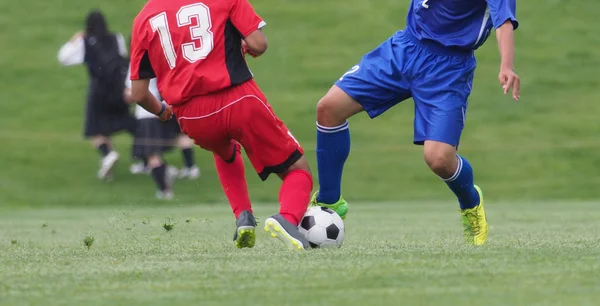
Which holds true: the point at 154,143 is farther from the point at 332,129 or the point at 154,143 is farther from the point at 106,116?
the point at 332,129

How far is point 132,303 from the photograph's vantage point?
176 inches

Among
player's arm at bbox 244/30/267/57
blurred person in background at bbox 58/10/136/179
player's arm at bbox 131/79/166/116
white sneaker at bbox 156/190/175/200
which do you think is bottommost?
white sneaker at bbox 156/190/175/200

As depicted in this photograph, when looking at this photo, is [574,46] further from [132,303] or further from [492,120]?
[132,303]

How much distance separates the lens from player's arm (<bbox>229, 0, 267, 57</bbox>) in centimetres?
686

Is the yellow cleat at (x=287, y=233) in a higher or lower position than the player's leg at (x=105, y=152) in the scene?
higher

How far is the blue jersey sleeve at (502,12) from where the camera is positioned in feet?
21.1

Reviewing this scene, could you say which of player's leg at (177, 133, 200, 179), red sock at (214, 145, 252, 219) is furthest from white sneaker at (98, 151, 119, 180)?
red sock at (214, 145, 252, 219)

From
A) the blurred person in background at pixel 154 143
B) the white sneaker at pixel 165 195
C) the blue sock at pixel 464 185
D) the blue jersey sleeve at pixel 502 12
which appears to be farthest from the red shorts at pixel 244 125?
the white sneaker at pixel 165 195

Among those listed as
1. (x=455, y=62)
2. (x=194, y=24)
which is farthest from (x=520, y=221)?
(x=194, y=24)

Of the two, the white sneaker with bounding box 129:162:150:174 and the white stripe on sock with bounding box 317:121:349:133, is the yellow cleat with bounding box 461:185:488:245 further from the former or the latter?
the white sneaker with bounding box 129:162:150:174

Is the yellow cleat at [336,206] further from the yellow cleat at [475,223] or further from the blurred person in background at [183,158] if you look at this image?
the blurred person in background at [183,158]

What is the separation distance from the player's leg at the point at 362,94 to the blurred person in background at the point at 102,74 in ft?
34.4

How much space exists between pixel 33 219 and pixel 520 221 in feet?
18.4

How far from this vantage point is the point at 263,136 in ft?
22.8
